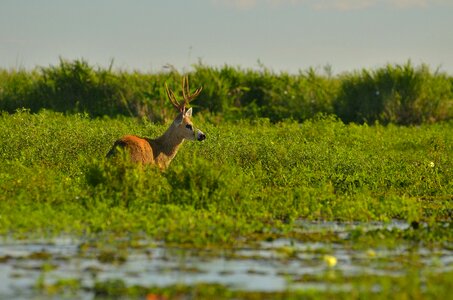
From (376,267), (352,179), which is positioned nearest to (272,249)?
(376,267)

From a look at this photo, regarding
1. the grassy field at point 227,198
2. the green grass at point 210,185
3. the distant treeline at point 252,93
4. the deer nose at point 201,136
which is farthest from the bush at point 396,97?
the deer nose at point 201,136

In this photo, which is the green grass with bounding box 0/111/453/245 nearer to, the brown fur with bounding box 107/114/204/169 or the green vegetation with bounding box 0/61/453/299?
the green vegetation with bounding box 0/61/453/299

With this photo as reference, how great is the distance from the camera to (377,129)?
77.9 feet

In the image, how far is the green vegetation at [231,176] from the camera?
1045 cm

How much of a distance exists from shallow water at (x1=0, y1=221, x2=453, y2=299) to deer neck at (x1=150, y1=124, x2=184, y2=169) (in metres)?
5.93

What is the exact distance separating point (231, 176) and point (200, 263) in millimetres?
3449

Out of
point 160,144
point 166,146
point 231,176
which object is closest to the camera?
point 231,176

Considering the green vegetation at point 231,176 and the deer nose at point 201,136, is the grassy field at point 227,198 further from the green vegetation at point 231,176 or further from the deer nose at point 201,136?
the deer nose at point 201,136

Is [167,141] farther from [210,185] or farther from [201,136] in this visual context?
[210,185]

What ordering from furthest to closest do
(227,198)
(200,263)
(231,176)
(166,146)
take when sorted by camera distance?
1. (166,146)
2. (231,176)
3. (227,198)
4. (200,263)

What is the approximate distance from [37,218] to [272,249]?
2566mm

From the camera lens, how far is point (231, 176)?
42.0 feet

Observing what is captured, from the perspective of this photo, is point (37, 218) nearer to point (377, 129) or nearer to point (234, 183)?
point (234, 183)

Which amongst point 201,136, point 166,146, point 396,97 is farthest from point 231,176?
point 396,97
